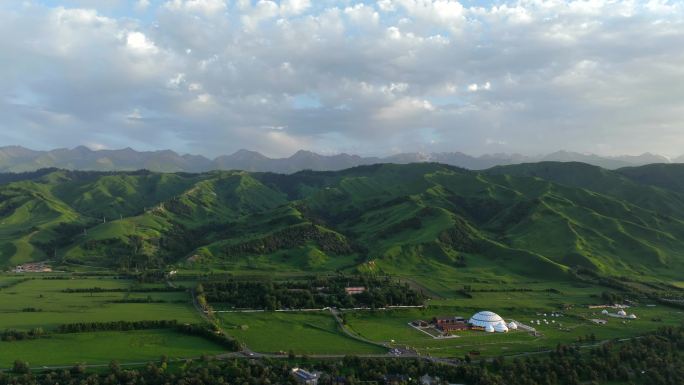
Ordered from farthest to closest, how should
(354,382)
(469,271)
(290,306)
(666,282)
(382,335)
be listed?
(469,271) < (666,282) < (290,306) < (382,335) < (354,382)

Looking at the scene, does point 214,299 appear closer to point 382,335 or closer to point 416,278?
point 382,335

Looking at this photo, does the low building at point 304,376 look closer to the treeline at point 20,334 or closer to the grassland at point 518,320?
the grassland at point 518,320

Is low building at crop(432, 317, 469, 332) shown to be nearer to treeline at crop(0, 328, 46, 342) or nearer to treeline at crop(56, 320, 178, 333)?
treeline at crop(56, 320, 178, 333)

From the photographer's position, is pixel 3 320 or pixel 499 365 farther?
pixel 3 320

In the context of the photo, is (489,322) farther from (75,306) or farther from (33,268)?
(33,268)

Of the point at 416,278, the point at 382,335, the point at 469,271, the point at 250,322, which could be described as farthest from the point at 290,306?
the point at 469,271

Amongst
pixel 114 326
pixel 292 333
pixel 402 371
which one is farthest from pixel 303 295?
pixel 402 371
